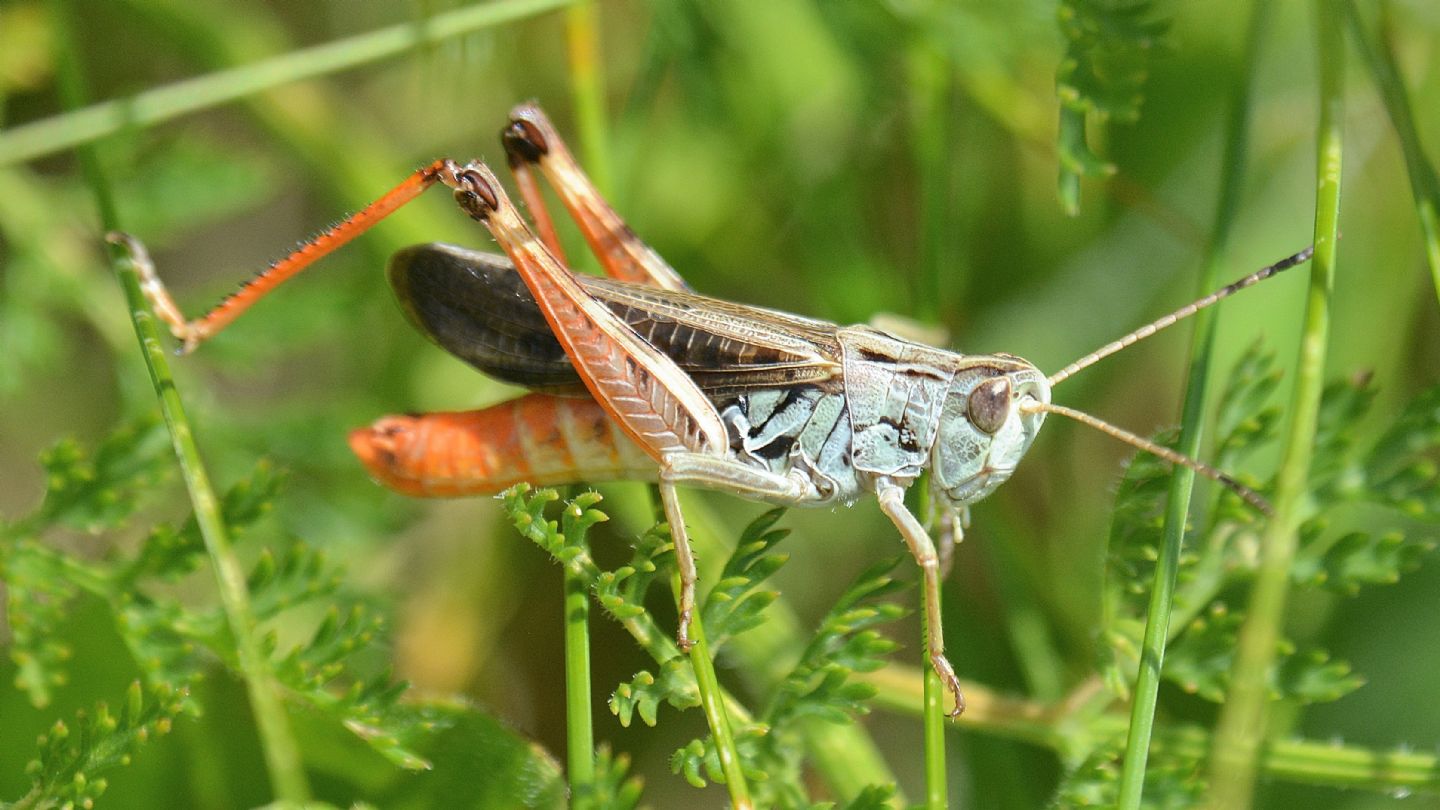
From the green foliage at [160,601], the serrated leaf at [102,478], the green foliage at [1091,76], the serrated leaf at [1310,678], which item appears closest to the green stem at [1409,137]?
the green foliage at [1091,76]

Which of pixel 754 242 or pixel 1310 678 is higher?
pixel 754 242

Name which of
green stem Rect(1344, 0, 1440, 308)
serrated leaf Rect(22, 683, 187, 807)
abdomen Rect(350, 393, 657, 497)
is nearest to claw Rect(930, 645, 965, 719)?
abdomen Rect(350, 393, 657, 497)

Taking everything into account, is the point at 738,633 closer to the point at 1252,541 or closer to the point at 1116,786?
the point at 1116,786

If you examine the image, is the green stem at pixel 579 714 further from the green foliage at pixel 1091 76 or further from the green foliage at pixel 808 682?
the green foliage at pixel 1091 76

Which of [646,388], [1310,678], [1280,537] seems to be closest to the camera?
[1280,537]

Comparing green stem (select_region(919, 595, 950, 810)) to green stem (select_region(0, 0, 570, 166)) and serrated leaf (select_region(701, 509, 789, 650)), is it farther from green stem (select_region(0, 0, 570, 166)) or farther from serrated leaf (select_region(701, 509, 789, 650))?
green stem (select_region(0, 0, 570, 166))

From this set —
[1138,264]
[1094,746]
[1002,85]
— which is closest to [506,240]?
[1094,746]

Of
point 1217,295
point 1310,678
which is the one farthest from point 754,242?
point 1310,678

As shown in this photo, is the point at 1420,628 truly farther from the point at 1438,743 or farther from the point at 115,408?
the point at 115,408
